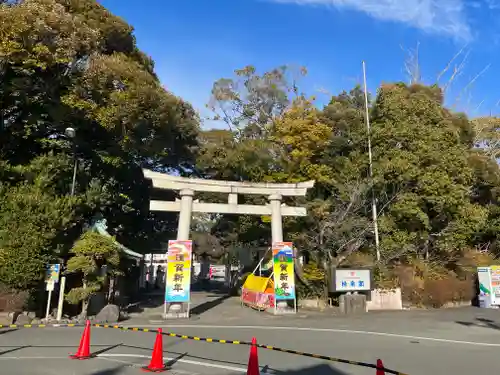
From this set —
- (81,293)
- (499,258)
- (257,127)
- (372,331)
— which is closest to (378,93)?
(257,127)

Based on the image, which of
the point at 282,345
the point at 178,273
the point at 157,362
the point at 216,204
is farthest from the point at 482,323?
the point at 157,362

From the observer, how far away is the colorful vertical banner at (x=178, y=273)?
16.1m

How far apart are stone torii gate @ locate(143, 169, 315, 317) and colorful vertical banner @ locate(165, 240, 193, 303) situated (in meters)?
1.47

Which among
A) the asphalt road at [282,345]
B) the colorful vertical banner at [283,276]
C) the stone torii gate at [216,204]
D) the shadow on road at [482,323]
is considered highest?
the stone torii gate at [216,204]

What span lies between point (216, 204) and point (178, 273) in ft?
14.5

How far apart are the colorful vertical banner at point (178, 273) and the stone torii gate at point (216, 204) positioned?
1471 mm

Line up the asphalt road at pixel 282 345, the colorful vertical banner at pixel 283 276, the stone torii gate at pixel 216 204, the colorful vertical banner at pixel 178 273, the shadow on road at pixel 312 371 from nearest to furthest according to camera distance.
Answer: the shadow on road at pixel 312 371, the asphalt road at pixel 282 345, the colorful vertical banner at pixel 178 273, the colorful vertical banner at pixel 283 276, the stone torii gate at pixel 216 204

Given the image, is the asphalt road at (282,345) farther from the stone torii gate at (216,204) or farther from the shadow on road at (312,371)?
the stone torii gate at (216,204)

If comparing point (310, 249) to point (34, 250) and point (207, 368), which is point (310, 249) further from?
point (207, 368)

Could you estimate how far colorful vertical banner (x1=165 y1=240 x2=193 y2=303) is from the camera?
16.1m

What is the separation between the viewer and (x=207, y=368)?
749 centimetres

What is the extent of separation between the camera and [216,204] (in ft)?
64.0

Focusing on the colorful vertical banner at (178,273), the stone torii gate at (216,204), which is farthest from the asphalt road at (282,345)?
the stone torii gate at (216,204)

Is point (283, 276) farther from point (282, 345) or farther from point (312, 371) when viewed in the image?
point (312, 371)
